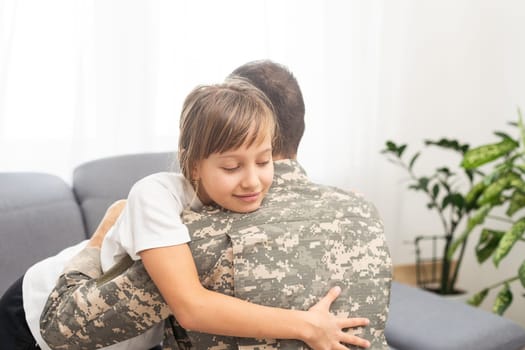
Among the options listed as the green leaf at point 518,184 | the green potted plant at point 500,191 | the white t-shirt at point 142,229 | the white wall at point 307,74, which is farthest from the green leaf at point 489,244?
the white t-shirt at point 142,229

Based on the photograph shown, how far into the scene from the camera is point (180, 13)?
2.29 m

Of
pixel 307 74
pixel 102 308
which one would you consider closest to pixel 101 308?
pixel 102 308

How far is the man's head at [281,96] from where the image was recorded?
47.2 inches

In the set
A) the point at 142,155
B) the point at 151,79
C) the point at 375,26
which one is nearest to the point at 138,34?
the point at 151,79

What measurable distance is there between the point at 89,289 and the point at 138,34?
1414 millimetres

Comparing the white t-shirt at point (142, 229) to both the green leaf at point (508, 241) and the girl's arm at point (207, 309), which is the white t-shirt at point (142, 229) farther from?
the green leaf at point (508, 241)

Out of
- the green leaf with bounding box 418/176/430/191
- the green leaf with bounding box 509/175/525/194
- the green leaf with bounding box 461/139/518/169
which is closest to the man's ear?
the green leaf with bounding box 461/139/518/169

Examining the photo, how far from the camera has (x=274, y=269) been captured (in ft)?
3.18

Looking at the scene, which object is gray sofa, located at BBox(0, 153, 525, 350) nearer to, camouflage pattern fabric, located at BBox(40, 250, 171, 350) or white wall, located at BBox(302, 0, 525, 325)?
camouflage pattern fabric, located at BBox(40, 250, 171, 350)

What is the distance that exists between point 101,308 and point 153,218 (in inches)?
8.1

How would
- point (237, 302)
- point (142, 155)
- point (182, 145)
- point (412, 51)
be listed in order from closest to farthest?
point (237, 302), point (182, 145), point (142, 155), point (412, 51)

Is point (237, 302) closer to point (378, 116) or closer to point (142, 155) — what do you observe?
point (142, 155)

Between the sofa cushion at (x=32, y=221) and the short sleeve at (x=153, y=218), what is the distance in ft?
2.23

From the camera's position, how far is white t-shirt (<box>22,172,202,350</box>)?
0.92 meters
